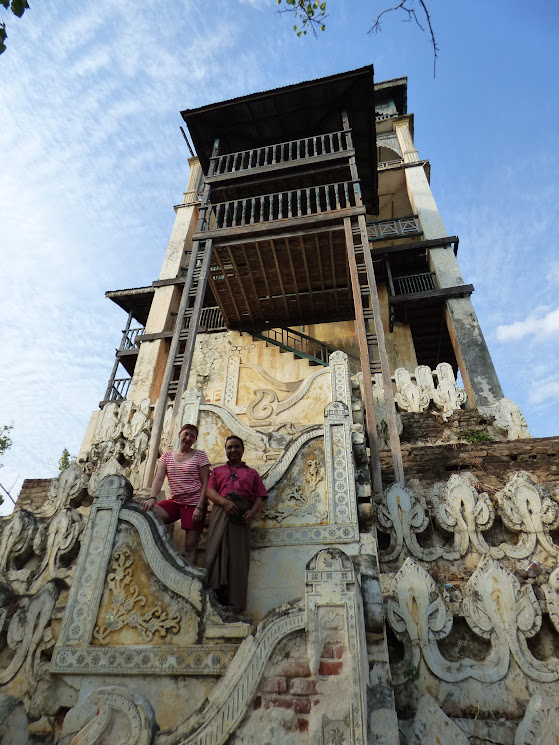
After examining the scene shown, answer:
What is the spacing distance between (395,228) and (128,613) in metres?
12.5

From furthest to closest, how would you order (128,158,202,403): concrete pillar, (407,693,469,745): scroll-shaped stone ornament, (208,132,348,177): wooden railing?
(128,158,202,403): concrete pillar → (208,132,348,177): wooden railing → (407,693,469,745): scroll-shaped stone ornament

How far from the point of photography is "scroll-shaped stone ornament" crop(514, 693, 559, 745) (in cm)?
280

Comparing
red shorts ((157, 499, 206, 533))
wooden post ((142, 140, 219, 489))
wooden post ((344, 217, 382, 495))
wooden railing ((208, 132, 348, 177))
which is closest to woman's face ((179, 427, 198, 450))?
red shorts ((157, 499, 206, 533))

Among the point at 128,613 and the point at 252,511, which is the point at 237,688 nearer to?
the point at 128,613

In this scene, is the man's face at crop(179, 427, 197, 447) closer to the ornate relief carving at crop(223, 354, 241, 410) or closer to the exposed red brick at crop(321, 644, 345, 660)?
the exposed red brick at crop(321, 644, 345, 660)

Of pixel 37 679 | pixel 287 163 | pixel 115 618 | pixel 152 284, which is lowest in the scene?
pixel 37 679

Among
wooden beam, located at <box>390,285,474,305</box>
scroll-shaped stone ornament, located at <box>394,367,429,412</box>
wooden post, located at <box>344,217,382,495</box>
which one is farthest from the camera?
wooden beam, located at <box>390,285,474,305</box>

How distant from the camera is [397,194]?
15562mm

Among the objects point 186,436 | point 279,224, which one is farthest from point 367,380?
point 279,224

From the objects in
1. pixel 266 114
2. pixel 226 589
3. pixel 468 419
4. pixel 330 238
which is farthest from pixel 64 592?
pixel 266 114

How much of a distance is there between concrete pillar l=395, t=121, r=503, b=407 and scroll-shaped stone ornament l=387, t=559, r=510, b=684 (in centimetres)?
659

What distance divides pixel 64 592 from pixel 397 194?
1563 cm

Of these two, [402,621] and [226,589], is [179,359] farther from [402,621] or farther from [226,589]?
[402,621]

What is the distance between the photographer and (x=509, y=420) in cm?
714
